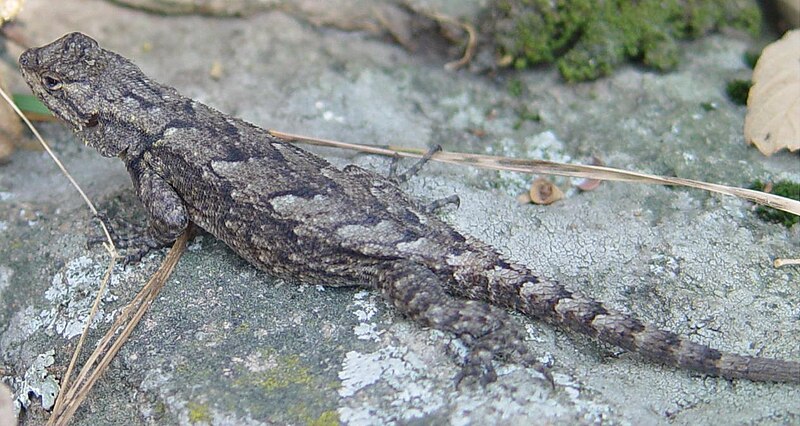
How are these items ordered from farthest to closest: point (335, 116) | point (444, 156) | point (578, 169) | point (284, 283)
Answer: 1. point (335, 116)
2. point (444, 156)
3. point (578, 169)
4. point (284, 283)

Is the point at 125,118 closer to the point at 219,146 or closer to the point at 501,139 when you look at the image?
the point at 219,146

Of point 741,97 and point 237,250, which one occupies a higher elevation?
point 741,97

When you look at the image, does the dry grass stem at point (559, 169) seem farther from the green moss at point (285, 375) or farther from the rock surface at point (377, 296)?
the green moss at point (285, 375)

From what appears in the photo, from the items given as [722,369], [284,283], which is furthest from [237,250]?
[722,369]

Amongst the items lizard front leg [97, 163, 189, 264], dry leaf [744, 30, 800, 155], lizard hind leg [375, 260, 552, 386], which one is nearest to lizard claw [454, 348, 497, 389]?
lizard hind leg [375, 260, 552, 386]

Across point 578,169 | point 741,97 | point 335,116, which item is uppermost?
point 741,97

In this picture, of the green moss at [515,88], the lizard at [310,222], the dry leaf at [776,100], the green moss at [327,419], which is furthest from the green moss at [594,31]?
the green moss at [327,419]

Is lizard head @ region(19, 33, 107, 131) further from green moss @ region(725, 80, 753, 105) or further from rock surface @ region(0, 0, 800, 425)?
green moss @ region(725, 80, 753, 105)
